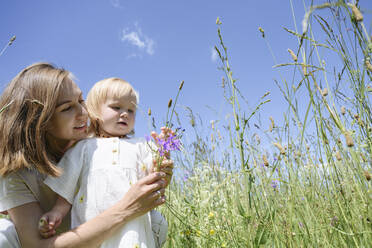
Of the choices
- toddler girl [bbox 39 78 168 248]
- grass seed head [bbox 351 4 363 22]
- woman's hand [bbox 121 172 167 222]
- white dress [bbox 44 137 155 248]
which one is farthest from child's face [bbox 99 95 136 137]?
grass seed head [bbox 351 4 363 22]

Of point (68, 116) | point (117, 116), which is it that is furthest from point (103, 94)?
point (68, 116)

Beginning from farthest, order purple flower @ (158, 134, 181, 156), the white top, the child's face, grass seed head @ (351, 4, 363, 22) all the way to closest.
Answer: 1. the child's face
2. the white top
3. purple flower @ (158, 134, 181, 156)
4. grass seed head @ (351, 4, 363, 22)

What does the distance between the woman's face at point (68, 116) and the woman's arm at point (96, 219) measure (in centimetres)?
41

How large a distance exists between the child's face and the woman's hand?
48cm

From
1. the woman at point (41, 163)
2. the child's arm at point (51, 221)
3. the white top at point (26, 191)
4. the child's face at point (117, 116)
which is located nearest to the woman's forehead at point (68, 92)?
the woman at point (41, 163)

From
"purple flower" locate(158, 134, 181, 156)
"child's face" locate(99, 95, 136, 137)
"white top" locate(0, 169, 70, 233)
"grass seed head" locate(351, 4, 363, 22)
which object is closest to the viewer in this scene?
"grass seed head" locate(351, 4, 363, 22)

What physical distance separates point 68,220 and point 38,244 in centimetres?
32

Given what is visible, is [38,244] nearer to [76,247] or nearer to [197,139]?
[76,247]

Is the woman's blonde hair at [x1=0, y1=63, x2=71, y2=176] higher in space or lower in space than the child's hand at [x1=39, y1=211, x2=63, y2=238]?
higher

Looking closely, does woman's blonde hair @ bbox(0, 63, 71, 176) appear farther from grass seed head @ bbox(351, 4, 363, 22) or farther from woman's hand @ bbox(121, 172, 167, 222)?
grass seed head @ bbox(351, 4, 363, 22)

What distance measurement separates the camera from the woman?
1514 millimetres

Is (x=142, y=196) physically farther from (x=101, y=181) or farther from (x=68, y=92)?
(x=68, y=92)

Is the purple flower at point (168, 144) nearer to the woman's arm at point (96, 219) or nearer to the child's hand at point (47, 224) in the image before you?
the woman's arm at point (96, 219)

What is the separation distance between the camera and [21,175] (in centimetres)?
163
